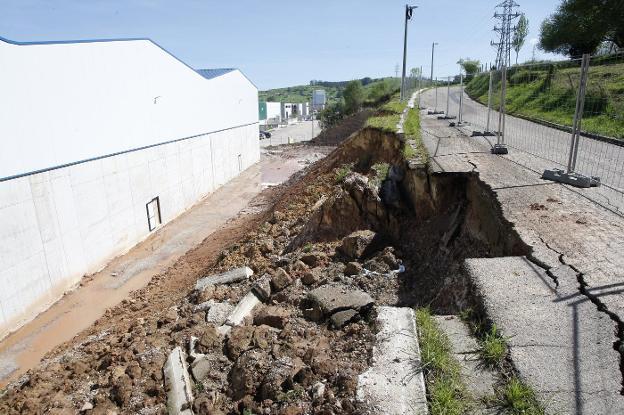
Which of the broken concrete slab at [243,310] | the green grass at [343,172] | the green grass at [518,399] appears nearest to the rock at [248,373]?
the broken concrete slab at [243,310]

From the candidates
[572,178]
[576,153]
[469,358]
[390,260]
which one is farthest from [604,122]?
[469,358]

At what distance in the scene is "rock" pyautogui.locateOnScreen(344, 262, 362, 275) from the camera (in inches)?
253

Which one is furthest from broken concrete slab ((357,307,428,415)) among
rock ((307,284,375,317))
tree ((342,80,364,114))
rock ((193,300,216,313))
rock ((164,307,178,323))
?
tree ((342,80,364,114))

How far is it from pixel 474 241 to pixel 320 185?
26.7ft

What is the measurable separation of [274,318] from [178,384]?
4.23ft

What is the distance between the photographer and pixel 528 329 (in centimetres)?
339

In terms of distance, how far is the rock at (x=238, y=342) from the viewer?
4582mm

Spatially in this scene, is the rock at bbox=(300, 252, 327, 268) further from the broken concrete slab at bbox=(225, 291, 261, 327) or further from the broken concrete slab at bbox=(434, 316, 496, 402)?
the broken concrete slab at bbox=(434, 316, 496, 402)

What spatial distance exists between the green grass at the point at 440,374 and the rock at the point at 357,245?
3370 millimetres

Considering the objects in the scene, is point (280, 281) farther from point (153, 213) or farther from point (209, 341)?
point (153, 213)

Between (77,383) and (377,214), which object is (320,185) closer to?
(377,214)

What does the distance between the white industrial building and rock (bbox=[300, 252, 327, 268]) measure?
750 cm

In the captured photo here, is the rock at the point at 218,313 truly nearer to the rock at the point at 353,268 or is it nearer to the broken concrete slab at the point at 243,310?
the broken concrete slab at the point at 243,310

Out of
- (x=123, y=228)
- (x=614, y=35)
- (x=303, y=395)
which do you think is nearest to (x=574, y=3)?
(x=614, y=35)
